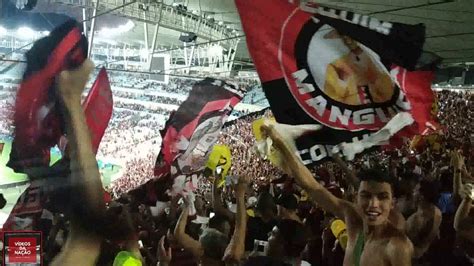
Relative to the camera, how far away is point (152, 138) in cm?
663

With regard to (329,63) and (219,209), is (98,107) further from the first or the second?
(329,63)

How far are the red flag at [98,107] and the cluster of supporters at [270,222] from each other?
0.16 metres

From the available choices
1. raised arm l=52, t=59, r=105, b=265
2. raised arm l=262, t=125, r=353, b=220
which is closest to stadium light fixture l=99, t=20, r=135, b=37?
raised arm l=52, t=59, r=105, b=265

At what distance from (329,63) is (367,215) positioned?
68 centimetres

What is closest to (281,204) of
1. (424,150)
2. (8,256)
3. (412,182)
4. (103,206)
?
(412,182)

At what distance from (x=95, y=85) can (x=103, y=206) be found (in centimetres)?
76

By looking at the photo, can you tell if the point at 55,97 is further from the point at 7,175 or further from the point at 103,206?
the point at 7,175

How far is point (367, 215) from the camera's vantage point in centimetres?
252

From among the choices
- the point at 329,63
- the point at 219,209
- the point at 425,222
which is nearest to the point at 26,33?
the point at 219,209

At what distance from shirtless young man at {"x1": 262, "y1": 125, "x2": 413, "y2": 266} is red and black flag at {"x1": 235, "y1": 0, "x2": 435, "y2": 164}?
0.64 feet

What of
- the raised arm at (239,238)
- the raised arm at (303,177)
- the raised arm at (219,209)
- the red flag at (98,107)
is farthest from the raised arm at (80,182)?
the raised arm at (303,177)

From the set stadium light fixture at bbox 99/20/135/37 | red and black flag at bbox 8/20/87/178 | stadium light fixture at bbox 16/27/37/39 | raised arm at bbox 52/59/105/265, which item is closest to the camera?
raised arm at bbox 52/59/105/265

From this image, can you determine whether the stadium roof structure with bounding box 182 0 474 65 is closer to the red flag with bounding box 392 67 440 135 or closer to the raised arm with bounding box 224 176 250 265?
the red flag with bounding box 392 67 440 135

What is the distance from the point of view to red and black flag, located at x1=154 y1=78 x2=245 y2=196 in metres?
4.31
